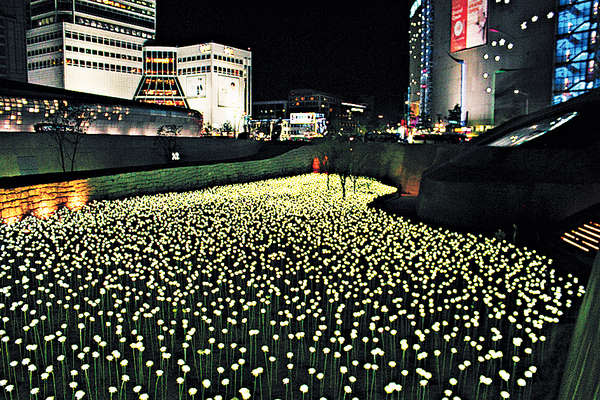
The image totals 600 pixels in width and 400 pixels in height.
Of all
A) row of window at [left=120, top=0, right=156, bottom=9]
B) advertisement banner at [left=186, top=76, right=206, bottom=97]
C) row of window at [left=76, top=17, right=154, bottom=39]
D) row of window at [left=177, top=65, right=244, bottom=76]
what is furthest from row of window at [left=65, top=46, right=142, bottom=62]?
row of window at [left=120, top=0, right=156, bottom=9]

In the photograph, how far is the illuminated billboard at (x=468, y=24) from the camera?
6069 centimetres

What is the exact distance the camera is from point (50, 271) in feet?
30.3

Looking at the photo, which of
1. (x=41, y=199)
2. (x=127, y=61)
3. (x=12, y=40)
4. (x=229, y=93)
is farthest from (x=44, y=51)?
(x=41, y=199)

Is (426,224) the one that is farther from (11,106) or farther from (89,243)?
(11,106)

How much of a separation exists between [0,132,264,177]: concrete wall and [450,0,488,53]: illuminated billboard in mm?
45650

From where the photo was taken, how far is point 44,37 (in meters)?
87.8

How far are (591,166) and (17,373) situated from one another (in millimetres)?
14824

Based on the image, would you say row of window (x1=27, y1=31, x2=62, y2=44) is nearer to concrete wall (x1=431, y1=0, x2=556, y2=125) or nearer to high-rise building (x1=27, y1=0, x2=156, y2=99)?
high-rise building (x1=27, y1=0, x2=156, y2=99)

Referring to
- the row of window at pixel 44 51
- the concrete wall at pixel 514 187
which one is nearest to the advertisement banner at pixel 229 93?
the row of window at pixel 44 51

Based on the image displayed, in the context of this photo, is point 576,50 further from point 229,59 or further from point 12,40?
point 12,40

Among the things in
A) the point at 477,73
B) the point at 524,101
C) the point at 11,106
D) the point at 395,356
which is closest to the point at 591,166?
the point at 395,356

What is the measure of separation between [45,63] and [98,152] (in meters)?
80.1

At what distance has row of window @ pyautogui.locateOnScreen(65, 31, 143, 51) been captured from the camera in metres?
83.9

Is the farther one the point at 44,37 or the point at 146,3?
the point at 146,3
